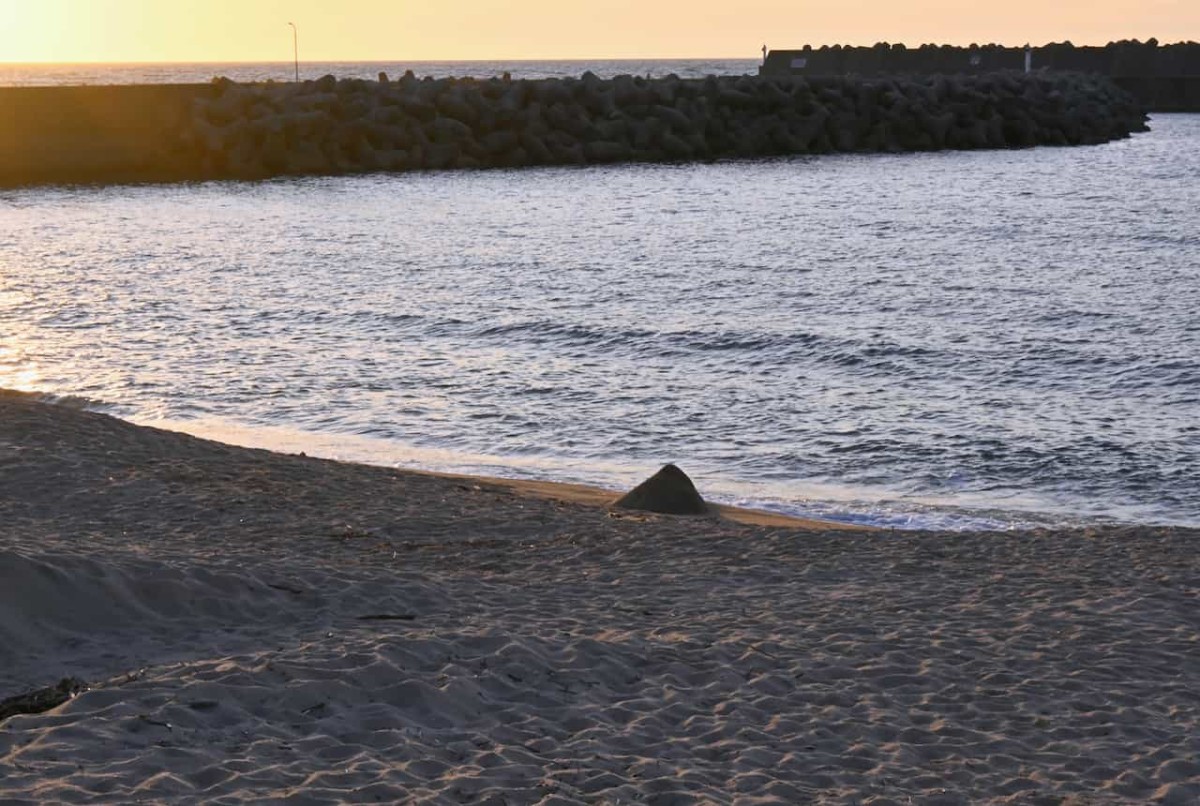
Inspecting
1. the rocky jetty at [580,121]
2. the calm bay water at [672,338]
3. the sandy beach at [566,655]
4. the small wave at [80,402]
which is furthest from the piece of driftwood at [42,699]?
the rocky jetty at [580,121]

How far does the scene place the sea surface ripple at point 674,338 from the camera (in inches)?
492

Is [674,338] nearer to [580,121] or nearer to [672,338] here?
[672,338]

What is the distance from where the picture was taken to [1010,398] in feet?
47.6

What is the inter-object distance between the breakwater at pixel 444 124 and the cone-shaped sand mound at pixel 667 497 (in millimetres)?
33246

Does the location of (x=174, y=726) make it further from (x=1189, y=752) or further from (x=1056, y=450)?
(x=1056, y=450)

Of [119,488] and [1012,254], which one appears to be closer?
[119,488]

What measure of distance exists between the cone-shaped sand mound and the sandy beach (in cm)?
56

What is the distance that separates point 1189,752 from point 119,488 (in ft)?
22.4

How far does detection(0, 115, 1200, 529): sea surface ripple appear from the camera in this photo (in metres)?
12.5

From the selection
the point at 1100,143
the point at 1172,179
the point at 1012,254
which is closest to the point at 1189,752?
the point at 1012,254

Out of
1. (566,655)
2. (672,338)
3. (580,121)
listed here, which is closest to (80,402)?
(672,338)

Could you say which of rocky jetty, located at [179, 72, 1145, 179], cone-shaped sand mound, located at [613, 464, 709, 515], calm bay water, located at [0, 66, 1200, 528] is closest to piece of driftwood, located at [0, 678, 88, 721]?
cone-shaped sand mound, located at [613, 464, 709, 515]

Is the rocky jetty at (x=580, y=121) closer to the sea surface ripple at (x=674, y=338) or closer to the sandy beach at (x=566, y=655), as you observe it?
the sea surface ripple at (x=674, y=338)

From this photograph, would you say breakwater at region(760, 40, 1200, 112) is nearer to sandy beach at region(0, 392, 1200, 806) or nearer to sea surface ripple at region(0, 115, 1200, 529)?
sea surface ripple at region(0, 115, 1200, 529)
